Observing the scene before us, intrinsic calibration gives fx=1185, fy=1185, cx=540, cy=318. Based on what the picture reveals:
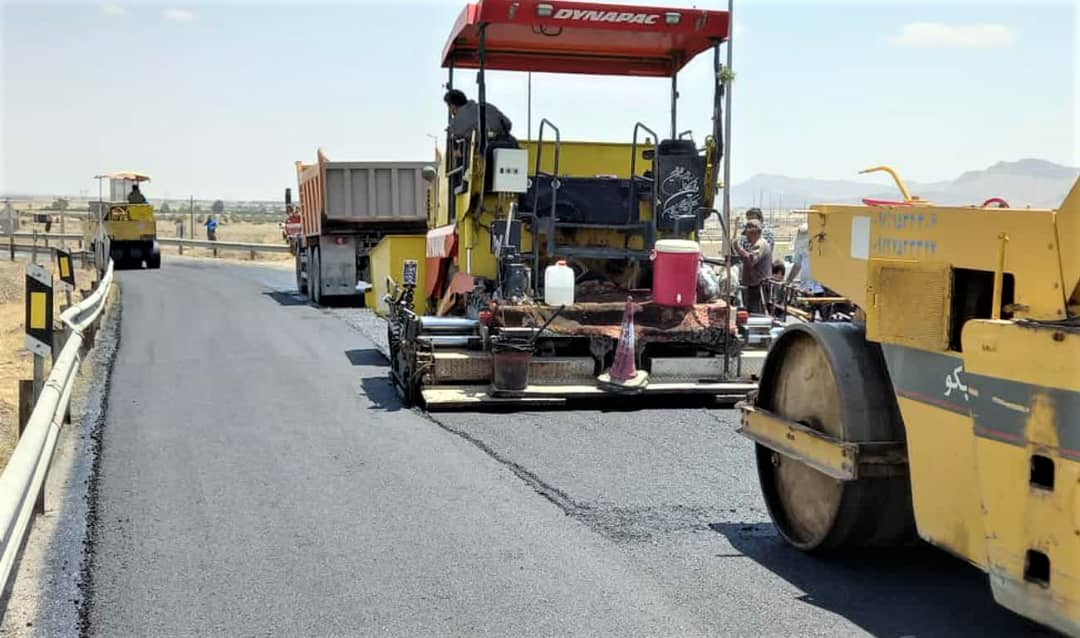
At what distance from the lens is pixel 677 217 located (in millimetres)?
10375

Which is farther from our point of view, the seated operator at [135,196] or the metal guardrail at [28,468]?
the seated operator at [135,196]

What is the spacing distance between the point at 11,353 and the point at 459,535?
10.8m

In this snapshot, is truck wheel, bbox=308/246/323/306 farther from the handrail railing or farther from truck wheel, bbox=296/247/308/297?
the handrail railing

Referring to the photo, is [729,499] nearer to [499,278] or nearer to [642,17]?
[499,278]

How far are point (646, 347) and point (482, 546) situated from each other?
182 inches

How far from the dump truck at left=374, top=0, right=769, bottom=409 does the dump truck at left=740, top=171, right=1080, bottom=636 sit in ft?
12.2

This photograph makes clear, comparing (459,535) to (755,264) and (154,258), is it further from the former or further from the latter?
(154,258)

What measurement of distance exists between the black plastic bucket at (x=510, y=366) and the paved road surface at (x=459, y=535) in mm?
278

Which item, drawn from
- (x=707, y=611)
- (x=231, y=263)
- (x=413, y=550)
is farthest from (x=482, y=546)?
(x=231, y=263)

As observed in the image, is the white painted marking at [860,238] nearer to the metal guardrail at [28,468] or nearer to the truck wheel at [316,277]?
the metal guardrail at [28,468]

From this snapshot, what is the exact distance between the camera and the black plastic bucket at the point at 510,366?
9117mm

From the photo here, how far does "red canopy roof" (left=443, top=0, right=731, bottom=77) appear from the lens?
9562mm

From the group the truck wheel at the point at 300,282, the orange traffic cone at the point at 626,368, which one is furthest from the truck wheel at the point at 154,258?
the orange traffic cone at the point at 626,368

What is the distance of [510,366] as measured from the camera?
29.9ft
